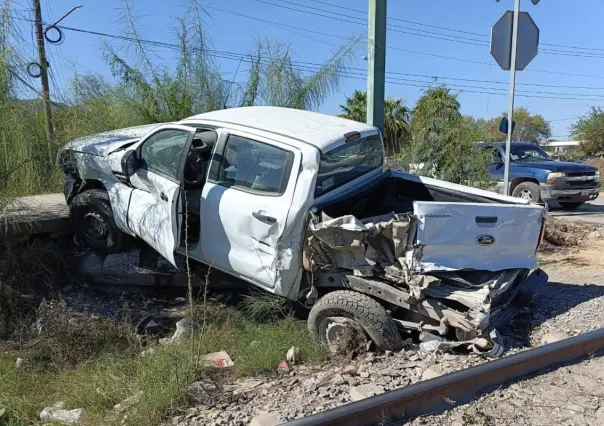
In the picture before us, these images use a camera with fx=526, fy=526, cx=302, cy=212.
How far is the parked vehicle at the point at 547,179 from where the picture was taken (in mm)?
12867

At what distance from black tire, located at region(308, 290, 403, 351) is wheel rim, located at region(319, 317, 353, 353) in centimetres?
4

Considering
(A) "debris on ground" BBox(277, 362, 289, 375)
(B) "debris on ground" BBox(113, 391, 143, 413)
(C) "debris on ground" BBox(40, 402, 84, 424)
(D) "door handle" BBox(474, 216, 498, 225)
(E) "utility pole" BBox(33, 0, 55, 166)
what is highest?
(E) "utility pole" BBox(33, 0, 55, 166)

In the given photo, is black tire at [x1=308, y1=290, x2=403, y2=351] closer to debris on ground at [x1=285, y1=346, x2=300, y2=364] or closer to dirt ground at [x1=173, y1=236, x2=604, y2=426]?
dirt ground at [x1=173, y1=236, x2=604, y2=426]

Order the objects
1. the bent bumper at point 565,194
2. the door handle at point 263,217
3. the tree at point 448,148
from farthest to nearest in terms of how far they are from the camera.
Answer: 1. the bent bumper at point 565,194
2. the tree at point 448,148
3. the door handle at point 263,217

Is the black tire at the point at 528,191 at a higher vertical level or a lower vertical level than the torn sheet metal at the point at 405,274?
lower

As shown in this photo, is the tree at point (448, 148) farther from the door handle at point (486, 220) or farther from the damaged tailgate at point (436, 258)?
the door handle at point (486, 220)

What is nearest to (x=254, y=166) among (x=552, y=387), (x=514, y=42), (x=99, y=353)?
(x=99, y=353)

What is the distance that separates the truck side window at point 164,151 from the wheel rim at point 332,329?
6.90 ft

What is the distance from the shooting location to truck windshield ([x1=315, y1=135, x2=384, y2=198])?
480 centimetres

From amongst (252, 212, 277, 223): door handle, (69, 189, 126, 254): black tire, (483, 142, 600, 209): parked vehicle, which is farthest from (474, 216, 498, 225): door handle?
(483, 142, 600, 209): parked vehicle

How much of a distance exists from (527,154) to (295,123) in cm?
1093

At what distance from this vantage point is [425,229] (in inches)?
170

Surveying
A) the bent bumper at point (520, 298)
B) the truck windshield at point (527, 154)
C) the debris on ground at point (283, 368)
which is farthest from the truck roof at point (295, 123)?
the truck windshield at point (527, 154)

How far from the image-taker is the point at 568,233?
30.6ft
